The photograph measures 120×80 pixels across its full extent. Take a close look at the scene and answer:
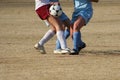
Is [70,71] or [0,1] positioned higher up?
[70,71]

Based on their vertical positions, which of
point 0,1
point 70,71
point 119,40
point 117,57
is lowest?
point 0,1

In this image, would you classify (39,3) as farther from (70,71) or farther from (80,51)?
(70,71)

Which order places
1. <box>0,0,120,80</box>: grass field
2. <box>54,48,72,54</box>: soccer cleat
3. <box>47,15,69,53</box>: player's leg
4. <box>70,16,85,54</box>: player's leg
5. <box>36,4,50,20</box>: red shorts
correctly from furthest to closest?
<box>36,4,50,20</box>: red shorts → <box>70,16,85,54</box>: player's leg → <box>47,15,69,53</box>: player's leg → <box>54,48,72,54</box>: soccer cleat → <box>0,0,120,80</box>: grass field

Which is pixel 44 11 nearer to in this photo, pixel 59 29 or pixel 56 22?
pixel 56 22

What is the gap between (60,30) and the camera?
12.6 metres

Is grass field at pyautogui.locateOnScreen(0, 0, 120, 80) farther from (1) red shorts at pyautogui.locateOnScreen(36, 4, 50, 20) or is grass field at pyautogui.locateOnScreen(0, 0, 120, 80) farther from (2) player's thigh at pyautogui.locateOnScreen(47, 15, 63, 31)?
(1) red shorts at pyautogui.locateOnScreen(36, 4, 50, 20)

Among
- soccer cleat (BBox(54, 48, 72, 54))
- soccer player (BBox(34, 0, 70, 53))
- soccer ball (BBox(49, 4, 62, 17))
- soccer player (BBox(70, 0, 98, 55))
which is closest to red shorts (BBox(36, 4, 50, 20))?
soccer player (BBox(34, 0, 70, 53))

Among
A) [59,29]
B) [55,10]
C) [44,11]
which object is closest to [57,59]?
Result: [59,29]

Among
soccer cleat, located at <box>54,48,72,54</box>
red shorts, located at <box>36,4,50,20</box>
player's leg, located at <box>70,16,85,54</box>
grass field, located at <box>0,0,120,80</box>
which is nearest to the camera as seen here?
grass field, located at <box>0,0,120,80</box>

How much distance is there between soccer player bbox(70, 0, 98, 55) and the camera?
12.7m

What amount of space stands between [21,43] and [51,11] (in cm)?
257

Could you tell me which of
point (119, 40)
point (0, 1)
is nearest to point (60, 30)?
point (119, 40)

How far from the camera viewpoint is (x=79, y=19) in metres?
12.8

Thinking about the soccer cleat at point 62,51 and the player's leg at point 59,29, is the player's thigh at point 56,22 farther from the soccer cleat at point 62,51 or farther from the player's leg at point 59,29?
the soccer cleat at point 62,51
